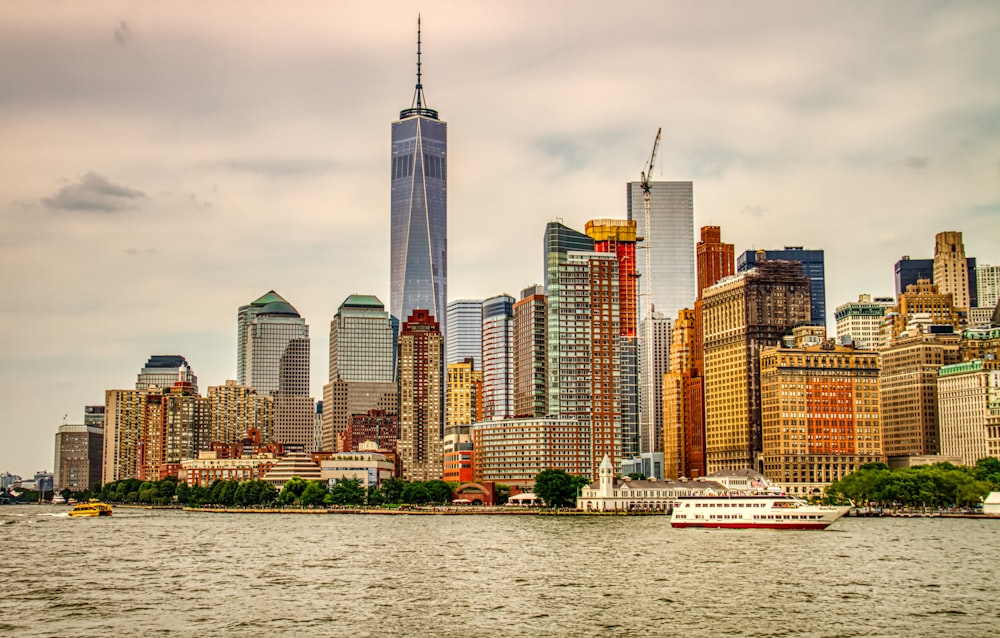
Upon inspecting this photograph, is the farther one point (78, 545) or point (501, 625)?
point (78, 545)

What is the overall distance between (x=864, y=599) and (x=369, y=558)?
6272cm

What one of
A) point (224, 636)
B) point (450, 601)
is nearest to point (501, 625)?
point (450, 601)

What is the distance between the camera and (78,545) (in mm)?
180375

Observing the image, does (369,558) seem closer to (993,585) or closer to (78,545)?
(78,545)

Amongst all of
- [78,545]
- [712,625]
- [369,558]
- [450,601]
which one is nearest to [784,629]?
[712,625]

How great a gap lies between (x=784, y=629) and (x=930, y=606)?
18.7 meters

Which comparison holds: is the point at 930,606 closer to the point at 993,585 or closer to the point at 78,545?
the point at 993,585

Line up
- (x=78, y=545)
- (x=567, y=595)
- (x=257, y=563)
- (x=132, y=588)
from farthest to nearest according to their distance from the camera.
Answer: (x=78, y=545), (x=257, y=563), (x=132, y=588), (x=567, y=595)

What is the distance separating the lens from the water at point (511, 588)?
91.5m

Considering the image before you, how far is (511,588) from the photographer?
374ft

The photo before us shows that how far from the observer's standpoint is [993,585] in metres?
115

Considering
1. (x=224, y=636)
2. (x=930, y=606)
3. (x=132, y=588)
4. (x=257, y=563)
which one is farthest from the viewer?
(x=257, y=563)

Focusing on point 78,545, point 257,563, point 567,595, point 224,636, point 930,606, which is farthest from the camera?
point 78,545

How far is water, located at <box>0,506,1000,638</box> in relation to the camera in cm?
9150
